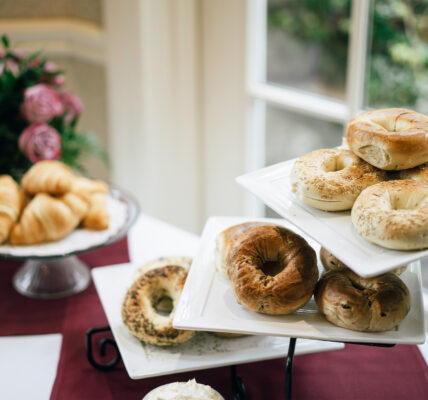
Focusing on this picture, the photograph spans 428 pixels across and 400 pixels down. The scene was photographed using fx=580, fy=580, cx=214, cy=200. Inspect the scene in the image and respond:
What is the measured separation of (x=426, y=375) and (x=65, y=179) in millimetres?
722

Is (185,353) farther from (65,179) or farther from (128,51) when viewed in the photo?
(128,51)

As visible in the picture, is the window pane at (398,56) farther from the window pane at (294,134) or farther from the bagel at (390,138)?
the bagel at (390,138)

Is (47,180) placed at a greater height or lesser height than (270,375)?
greater

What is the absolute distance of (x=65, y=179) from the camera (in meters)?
1.12

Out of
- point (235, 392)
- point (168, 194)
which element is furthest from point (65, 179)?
point (168, 194)

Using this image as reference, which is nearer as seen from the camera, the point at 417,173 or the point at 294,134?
the point at 417,173

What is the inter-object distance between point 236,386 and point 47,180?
54 cm

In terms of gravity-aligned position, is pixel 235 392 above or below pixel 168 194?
above

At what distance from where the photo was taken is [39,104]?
1.21 m

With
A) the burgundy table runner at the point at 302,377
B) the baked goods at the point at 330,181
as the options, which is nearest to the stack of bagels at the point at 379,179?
the baked goods at the point at 330,181

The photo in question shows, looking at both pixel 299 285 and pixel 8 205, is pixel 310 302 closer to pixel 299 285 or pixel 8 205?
pixel 299 285

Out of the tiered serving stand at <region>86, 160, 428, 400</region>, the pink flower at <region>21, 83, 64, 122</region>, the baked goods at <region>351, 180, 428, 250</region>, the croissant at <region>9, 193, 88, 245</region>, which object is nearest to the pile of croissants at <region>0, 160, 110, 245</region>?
the croissant at <region>9, 193, 88, 245</region>

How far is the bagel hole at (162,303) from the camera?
93cm

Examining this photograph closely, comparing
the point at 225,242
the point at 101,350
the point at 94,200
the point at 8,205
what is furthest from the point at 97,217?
the point at 225,242
